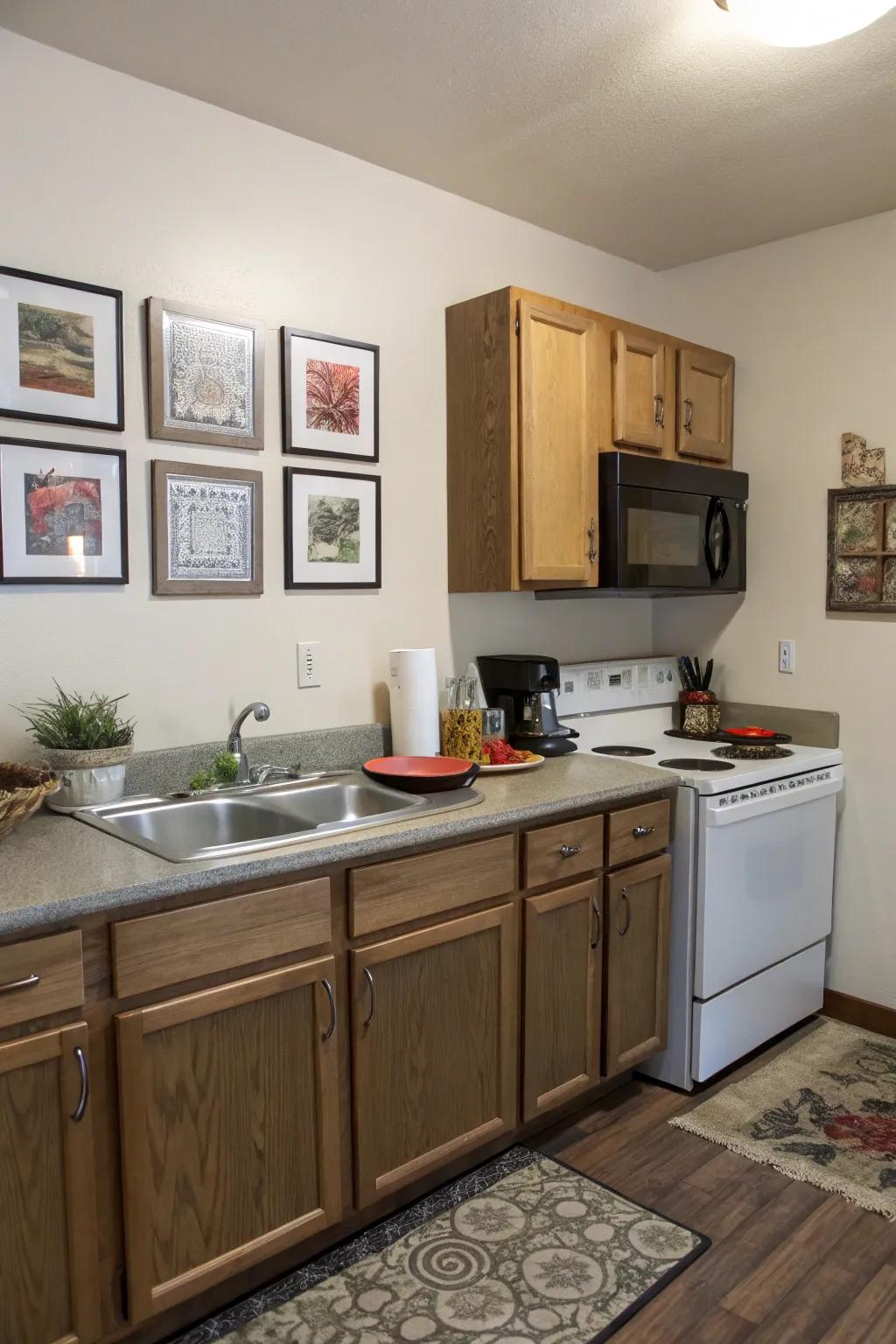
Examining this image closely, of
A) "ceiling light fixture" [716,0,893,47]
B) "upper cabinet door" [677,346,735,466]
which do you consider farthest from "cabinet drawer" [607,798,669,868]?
"ceiling light fixture" [716,0,893,47]

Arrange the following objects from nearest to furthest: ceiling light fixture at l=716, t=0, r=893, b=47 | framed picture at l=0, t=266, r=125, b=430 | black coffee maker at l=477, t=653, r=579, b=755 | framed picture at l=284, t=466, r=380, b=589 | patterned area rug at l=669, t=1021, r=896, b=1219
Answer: ceiling light fixture at l=716, t=0, r=893, b=47
framed picture at l=0, t=266, r=125, b=430
patterned area rug at l=669, t=1021, r=896, b=1219
framed picture at l=284, t=466, r=380, b=589
black coffee maker at l=477, t=653, r=579, b=755

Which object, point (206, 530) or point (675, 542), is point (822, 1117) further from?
point (206, 530)

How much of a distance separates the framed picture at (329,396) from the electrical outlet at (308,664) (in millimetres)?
491

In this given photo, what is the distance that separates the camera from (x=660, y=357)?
301 centimetres

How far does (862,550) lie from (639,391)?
85cm

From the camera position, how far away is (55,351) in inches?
79.1

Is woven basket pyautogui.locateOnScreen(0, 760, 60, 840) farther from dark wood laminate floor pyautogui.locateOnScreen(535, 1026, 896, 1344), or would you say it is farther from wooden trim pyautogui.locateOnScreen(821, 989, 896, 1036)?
wooden trim pyautogui.locateOnScreen(821, 989, 896, 1036)

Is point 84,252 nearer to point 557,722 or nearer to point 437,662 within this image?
point 437,662

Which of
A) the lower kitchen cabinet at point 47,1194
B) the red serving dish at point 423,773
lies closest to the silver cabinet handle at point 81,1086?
the lower kitchen cabinet at point 47,1194

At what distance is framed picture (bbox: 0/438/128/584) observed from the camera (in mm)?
1976

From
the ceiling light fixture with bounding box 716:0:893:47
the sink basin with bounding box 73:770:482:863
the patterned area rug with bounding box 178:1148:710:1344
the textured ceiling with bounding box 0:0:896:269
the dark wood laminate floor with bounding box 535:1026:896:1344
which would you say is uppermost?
the textured ceiling with bounding box 0:0:896:269

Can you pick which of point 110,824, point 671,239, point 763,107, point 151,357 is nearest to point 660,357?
point 671,239

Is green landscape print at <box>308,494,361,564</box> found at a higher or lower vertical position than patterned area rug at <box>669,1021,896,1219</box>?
higher

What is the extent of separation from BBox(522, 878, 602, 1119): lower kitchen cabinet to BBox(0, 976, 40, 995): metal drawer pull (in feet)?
3.58
